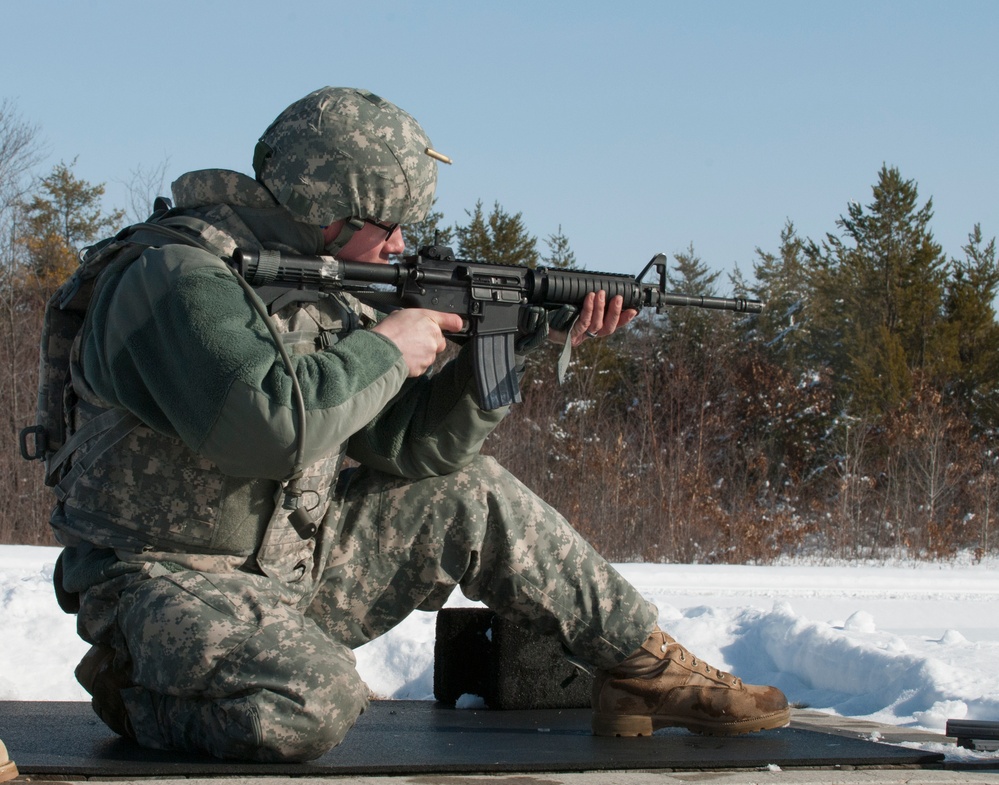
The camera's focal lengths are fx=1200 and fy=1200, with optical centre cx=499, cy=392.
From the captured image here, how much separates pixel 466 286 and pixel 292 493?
0.74m

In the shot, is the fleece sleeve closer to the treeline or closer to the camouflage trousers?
the camouflage trousers

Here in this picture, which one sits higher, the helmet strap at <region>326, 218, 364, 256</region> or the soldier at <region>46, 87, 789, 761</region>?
the helmet strap at <region>326, 218, 364, 256</region>

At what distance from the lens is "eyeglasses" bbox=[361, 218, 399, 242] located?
2.98 metres

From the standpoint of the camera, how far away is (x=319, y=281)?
9.17 ft

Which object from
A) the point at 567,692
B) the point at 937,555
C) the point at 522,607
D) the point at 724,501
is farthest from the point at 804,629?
the point at 724,501

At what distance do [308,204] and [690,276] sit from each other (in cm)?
3448

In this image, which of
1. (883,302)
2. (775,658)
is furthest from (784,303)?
(775,658)

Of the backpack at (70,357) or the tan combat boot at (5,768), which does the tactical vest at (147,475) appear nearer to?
the backpack at (70,357)

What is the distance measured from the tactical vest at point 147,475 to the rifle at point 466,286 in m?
0.08

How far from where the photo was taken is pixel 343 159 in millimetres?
2871

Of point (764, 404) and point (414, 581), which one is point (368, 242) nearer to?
point (414, 581)

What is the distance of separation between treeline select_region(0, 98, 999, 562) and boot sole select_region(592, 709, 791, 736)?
10.3 m

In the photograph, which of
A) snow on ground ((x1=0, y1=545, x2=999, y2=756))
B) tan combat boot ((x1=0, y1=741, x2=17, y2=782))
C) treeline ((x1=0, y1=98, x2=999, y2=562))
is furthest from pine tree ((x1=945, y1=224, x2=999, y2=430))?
tan combat boot ((x1=0, y1=741, x2=17, y2=782))

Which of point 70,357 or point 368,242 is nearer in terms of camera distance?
point 70,357
